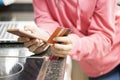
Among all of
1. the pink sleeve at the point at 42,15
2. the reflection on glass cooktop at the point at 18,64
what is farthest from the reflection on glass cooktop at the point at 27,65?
the pink sleeve at the point at 42,15

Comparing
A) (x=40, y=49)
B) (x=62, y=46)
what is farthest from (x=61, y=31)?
(x=40, y=49)

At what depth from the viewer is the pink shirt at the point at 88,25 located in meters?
0.70

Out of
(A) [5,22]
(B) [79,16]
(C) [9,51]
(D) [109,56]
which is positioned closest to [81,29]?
(B) [79,16]

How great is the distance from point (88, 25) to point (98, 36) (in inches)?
4.3

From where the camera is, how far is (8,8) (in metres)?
1.16

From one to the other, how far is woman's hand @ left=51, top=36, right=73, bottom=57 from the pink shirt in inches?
1.6

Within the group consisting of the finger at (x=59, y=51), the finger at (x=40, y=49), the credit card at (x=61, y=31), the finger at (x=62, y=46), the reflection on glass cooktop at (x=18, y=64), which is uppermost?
the credit card at (x=61, y=31)

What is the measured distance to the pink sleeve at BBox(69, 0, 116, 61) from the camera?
2.26 feet

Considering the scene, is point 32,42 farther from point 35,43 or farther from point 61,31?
point 61,31

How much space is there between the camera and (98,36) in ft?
2.34

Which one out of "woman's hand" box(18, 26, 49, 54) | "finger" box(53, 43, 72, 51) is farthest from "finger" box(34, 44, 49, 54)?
"finger" box(53, 43, 72, 51)

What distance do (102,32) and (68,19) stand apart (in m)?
0.16

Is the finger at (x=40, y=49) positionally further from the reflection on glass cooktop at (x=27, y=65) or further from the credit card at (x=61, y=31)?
the credit card at (x=61, y=31)

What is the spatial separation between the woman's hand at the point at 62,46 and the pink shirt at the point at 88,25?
0.13 ft
